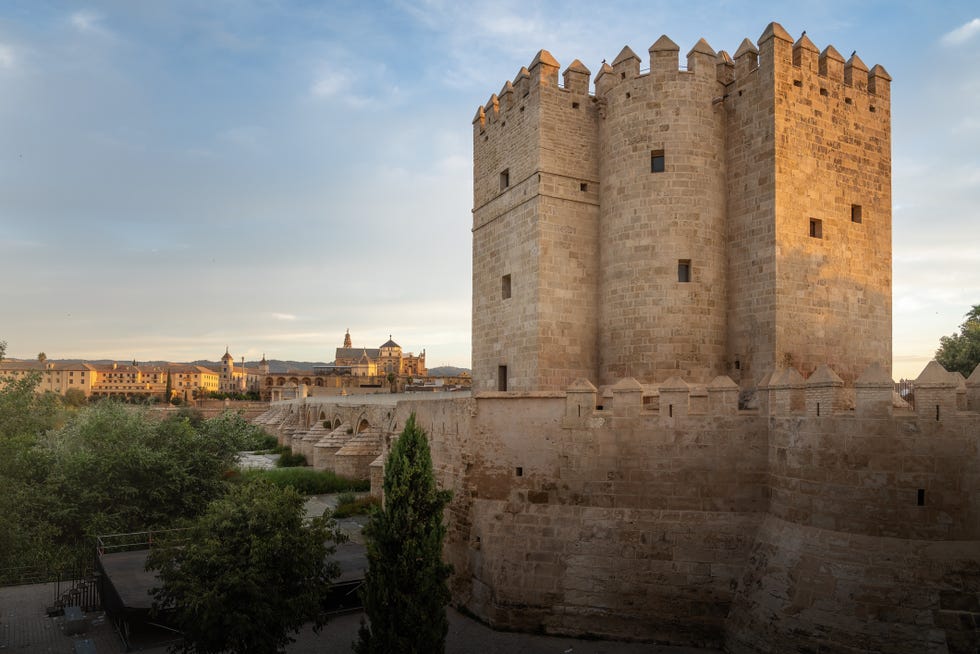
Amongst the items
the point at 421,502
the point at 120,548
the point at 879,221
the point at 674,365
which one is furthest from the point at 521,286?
the point at 120,548

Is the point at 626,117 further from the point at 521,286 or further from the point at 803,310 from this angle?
the point at 803,310

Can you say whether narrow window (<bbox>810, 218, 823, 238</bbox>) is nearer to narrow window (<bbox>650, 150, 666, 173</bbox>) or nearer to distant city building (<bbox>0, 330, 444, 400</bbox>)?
narrow window (<bbox>650, 150, 666, 173</bbox>)

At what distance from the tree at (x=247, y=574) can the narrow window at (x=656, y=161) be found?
1105 cm

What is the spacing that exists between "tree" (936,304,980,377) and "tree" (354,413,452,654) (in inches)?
834

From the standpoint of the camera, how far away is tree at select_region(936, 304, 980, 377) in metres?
24.8

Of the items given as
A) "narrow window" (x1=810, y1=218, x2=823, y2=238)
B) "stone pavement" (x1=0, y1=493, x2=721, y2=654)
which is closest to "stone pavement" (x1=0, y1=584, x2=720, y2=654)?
"stone pavement" (x1=0, y1=493, x2=721, y2=654)

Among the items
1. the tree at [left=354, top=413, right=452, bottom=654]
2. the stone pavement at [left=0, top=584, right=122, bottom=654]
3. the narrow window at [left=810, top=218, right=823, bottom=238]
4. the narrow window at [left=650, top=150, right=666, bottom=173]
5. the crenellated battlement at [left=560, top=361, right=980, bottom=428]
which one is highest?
the narrow window at [left=650, top=150, right=666, bottom=173]

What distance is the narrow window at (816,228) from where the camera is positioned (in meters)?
15.3

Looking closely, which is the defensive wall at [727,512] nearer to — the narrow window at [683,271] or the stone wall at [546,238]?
the stone wall at [546,238]

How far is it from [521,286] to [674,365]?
14.1 feet

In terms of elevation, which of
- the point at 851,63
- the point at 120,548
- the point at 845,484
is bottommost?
the point at 120,548

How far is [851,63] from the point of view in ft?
52.6

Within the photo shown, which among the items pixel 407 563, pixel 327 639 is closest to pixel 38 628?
pixel 327 639

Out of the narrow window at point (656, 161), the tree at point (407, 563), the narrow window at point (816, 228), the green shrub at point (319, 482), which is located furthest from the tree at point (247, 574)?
the green shrub at point (319, 482)
